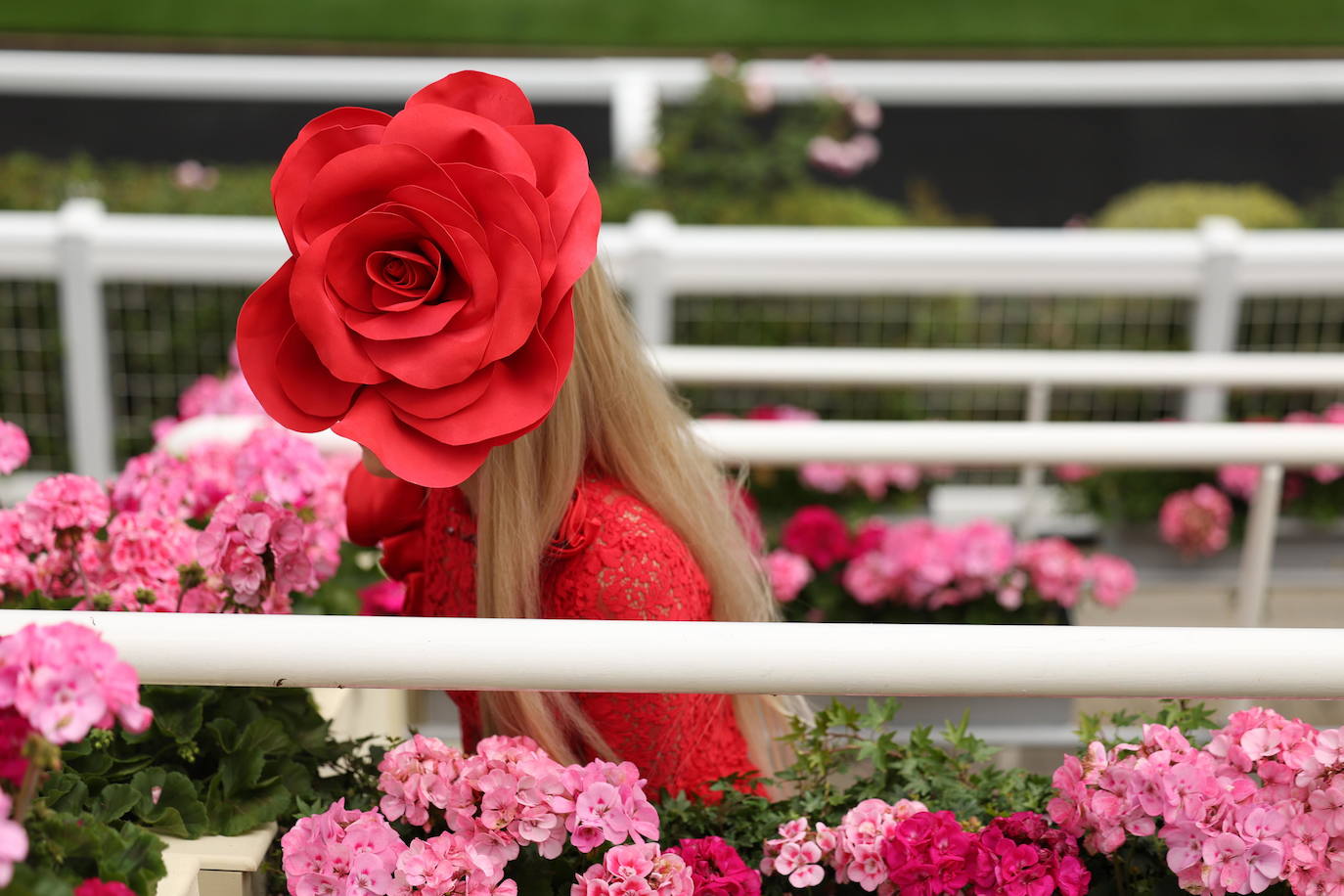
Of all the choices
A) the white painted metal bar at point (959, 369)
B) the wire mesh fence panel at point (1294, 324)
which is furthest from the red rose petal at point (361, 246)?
the wire mesh fence panel at point (1294, 324)

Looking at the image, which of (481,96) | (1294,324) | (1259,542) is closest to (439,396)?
(481,96)

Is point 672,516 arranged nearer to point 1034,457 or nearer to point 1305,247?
point 1034,457

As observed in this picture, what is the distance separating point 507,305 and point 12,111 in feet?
32.4

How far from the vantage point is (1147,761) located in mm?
1133

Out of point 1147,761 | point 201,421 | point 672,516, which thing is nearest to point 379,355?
point 672,516

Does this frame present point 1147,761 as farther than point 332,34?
No

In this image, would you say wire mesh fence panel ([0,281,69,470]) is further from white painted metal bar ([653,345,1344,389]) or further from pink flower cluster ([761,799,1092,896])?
pink flower cluster ([761,799,1092,896])

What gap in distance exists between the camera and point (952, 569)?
9.01ft

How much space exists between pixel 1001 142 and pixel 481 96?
8.63 m

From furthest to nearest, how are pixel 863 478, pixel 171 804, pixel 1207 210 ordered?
pixel 1207 210 → pixel 863 478 → pixel 171 804

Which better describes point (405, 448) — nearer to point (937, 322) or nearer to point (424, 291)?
point (424, 291)

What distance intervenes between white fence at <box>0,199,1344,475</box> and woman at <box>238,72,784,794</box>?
210 cm

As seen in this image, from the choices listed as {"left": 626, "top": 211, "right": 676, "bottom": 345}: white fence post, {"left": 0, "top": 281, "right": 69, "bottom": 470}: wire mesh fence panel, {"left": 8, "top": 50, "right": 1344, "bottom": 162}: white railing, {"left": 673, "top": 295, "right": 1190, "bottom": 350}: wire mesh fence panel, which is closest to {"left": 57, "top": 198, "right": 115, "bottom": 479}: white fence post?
{"left": 0, "top": 281, "right": 69, "bottom": 470}: wire mesh fence panel

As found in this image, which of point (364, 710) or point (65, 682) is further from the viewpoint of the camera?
point (364, 710)
